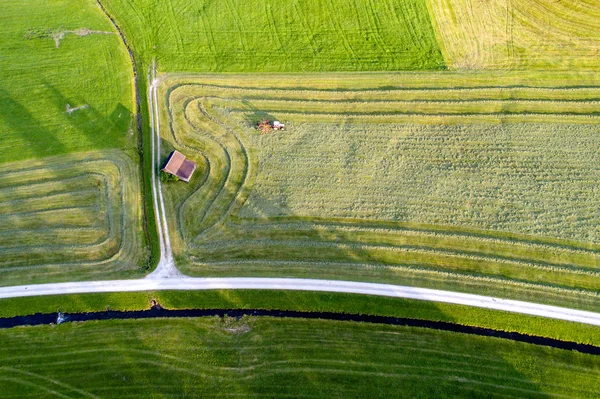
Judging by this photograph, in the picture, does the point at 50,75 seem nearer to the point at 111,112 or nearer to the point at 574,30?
the point at 111,112

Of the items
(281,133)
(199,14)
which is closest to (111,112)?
(199,14)

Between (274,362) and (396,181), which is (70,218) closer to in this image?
(274,362)

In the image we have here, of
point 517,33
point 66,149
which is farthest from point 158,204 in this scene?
point 517,33

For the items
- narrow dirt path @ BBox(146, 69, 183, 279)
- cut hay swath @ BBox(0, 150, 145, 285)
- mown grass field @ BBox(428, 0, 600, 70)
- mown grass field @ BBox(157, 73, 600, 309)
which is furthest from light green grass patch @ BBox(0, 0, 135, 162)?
mown grass field @ BBox(428, 0, 600, 70)

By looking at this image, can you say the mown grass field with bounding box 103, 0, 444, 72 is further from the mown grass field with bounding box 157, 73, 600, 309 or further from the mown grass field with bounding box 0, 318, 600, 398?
the mown grass field with bounding box 0, 318, 600, 398

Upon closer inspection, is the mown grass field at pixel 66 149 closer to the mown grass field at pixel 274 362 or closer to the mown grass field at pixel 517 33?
the mown grass field at pixel 274 362
